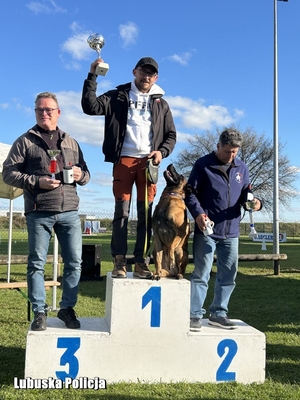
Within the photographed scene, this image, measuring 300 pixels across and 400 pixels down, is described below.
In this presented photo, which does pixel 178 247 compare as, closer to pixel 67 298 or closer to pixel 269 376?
pixel 67 298

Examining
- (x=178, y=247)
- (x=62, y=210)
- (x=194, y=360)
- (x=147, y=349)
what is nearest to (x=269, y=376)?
(x=194, y=360)

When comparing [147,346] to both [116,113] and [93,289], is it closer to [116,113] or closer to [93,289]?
[116,113]

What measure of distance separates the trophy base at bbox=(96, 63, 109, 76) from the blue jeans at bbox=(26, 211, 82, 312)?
1.20 metres

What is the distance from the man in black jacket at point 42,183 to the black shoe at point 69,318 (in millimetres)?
234

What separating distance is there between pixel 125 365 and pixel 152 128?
2072 millimetres

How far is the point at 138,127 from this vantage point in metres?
3.68

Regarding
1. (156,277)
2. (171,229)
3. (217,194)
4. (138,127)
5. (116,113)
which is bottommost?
(156,277)

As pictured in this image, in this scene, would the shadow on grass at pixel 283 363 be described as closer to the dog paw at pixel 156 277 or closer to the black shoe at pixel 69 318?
the dog paw at pixel 156 277

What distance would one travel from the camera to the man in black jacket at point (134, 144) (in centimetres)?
364

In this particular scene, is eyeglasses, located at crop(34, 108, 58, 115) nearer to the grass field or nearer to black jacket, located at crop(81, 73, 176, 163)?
black jacket, located at crop(81, 73, 176, 163)

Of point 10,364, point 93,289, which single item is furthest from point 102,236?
point 10,364

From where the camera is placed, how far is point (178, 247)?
12.5 ft

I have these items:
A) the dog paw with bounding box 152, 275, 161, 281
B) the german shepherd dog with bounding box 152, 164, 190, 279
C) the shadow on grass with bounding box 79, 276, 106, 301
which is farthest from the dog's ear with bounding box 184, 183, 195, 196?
the shadow on grass with bounding box 79, 276, 106, 301

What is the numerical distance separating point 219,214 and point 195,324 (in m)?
1.01
